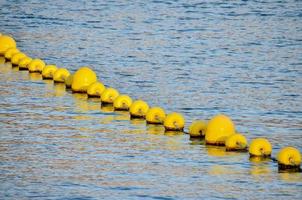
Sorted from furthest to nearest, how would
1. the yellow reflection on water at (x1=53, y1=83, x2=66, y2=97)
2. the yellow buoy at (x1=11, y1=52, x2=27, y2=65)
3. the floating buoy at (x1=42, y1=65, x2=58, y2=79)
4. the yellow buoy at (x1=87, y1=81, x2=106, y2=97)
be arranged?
the yellow buoy at (x1=11, y1=52, x2=27, y2=65)
the floating buoy at (x1=42, y1=65, x2=58, y2=79)
the yellow reflection on water at (x1=53, y1=83, x2=66, y2=97)
the yellow buoy at (x1=87, y1=81, x2=106, y2=97)

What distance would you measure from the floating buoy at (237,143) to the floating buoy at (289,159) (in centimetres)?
166

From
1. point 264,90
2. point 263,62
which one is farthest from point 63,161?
point 263,62

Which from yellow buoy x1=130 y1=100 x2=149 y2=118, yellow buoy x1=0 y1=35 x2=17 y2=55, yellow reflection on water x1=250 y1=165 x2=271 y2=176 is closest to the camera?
yellow reflection on water x1=250 y1=165 x2=271 y2=176

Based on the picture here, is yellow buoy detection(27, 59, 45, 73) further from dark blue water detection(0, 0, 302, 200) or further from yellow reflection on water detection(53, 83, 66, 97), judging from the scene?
yellow reflection on water detection(53, 83, 66, 97)

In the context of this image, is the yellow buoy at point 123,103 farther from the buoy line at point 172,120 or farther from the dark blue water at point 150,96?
the dark blue water at point 150,96

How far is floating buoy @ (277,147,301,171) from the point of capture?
908 inches

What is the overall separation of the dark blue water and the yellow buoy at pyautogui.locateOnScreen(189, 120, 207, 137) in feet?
1.08

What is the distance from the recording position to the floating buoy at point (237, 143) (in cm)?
2478

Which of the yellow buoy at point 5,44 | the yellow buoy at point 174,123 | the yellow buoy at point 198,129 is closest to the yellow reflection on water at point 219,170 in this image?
the yellow buoy at point 198,129

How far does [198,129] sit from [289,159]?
3760 mm

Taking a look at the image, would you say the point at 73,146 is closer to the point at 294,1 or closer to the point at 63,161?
the point at 63,161

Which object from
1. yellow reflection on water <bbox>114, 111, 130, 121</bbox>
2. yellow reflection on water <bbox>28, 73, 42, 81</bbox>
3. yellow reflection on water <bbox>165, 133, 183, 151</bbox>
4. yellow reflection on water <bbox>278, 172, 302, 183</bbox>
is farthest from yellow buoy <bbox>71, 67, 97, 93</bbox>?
yellow reflection on water <bbox>278, 172, 302, 183</bbox>

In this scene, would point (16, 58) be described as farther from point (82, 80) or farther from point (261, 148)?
point (261, 148)

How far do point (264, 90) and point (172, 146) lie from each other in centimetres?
864
